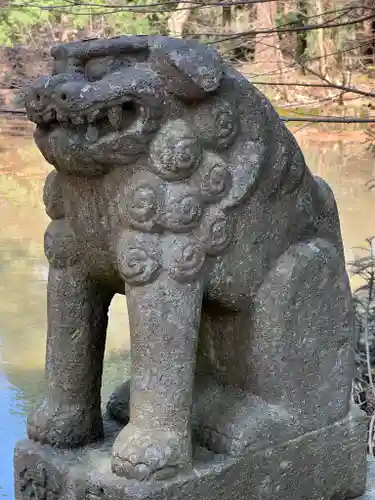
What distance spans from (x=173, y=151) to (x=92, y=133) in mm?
130

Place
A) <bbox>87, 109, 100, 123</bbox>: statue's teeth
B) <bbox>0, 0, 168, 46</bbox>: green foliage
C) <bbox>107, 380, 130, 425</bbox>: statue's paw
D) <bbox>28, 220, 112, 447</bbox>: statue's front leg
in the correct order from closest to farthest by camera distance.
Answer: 1. <bbox>87, 109, 100, 123</bbox>: statue's teeth
2. <bbox>28, 220, 112, 447</bbox>: statue's front leg
3. <bbox>107, 380, 130, 425</bbox>: statue's paw
4. <bbox>0, 0, 168, 46</bbox>: green foliage

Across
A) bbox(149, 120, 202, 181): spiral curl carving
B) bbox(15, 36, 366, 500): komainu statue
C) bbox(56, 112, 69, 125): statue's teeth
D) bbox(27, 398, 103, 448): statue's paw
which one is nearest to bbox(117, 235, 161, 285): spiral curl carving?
bbox(15, 36, 366, 500): komainu statue

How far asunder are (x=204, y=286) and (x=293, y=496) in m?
0.46

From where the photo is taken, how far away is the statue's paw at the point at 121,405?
1.65m

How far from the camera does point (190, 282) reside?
4.50 ft

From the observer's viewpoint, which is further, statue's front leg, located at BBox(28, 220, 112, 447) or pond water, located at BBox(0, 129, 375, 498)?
pond water, located at BBox(0, 129, 375, 498)

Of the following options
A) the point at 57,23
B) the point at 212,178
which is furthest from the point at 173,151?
the point at 57,23

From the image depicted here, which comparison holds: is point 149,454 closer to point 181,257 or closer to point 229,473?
point 229,473

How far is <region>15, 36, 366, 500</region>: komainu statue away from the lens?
133cm

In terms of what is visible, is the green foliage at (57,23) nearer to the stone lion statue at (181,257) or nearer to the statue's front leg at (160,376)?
the stone lion statue at (181,257)

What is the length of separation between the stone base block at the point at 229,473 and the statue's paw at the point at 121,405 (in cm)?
2

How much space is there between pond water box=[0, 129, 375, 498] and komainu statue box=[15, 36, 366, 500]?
123 cm

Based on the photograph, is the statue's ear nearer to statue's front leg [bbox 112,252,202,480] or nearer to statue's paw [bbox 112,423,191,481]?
statue's front leg [bbox 112,252,202,480]

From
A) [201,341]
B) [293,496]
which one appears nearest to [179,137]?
[201,341]
